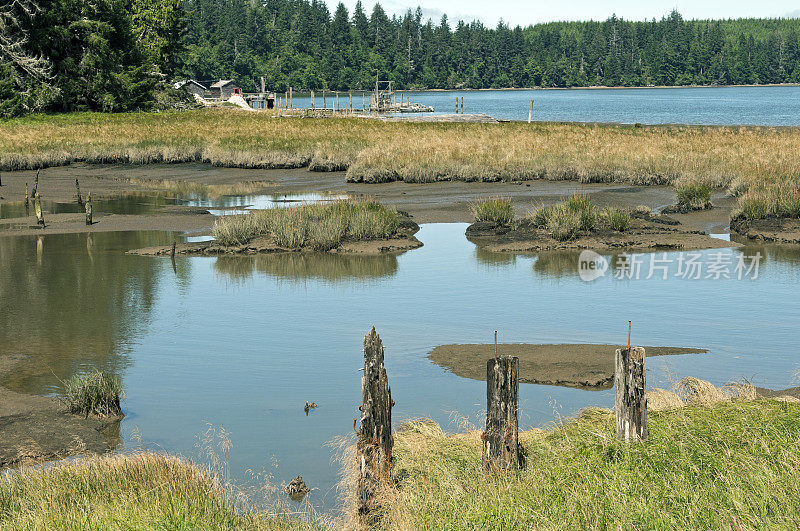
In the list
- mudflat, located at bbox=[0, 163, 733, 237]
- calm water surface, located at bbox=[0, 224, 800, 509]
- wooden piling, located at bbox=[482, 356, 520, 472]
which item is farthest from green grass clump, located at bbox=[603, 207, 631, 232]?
wooden piling, located at bbox=[482, 356, 520, 472]

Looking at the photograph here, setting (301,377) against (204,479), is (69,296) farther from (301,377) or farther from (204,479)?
(204,479)

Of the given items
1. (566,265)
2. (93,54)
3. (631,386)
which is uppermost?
(93,54)

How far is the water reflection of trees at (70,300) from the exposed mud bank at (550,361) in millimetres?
4440

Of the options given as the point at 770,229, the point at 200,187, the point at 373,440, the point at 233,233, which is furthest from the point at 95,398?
the point at 200,187

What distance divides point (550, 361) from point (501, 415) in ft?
17.9

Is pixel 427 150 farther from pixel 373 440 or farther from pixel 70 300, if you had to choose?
pixel 373 440

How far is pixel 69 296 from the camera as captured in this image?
16.9 m

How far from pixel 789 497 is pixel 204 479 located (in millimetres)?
4338

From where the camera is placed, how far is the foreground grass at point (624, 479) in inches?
247

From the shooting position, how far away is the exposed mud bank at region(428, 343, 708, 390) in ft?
37.9

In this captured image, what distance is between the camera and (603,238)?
888 inches

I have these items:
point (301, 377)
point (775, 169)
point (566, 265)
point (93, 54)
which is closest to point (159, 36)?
point (93, 54)

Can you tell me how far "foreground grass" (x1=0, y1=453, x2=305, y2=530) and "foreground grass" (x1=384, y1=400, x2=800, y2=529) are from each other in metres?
1.18

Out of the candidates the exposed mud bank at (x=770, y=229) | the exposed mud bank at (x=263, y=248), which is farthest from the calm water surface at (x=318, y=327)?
the exposed mud bank at (x=770, y=229)
